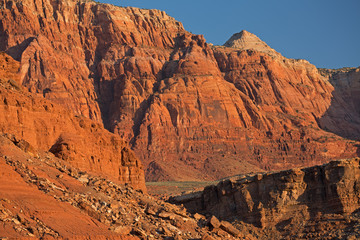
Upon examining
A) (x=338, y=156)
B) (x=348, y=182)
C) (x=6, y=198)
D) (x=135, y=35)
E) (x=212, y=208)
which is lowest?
(x=6, y=198)

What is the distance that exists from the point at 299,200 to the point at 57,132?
61.8 ft

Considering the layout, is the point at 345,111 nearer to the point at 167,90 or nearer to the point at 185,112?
the point at 185,112

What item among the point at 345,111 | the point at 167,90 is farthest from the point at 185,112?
the point at 345,111

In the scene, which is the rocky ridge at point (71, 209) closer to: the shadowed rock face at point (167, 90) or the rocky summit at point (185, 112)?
the rocky summit at point (185, 112)

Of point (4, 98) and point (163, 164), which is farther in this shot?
point (163, 164)

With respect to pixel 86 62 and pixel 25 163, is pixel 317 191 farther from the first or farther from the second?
pixel 86 62

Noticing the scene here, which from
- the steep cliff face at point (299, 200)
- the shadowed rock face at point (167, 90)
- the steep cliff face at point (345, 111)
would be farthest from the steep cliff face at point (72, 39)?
the steep cliff face at point (299, 200)

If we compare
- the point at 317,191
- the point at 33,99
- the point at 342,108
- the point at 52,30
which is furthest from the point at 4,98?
the point at 342,108

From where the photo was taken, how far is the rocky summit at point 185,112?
163 feet

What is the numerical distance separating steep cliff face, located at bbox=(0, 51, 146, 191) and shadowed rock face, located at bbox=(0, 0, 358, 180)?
67354mm

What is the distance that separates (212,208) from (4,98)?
20604 millimetres

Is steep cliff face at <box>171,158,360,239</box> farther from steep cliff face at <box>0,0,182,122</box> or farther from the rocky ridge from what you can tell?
steep cliff face at <box>0,0,182,122</box>

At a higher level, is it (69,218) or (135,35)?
(135,35)

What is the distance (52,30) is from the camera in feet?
512
